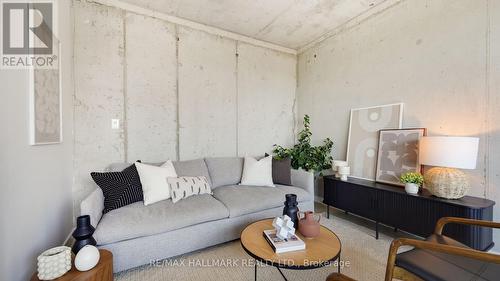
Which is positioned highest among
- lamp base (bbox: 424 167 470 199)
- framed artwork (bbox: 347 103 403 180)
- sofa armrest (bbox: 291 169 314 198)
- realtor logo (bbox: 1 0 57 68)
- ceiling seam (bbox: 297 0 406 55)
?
ceiling seam (bbox: 297 0 406 55)

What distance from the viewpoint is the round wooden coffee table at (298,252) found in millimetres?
1186

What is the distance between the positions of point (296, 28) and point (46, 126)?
316 cm

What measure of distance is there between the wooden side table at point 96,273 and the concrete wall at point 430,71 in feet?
9.77

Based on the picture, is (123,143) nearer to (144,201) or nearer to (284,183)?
(144,201)

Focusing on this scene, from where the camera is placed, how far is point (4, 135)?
115 centimetres

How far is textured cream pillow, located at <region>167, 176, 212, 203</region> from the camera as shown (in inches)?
82.6

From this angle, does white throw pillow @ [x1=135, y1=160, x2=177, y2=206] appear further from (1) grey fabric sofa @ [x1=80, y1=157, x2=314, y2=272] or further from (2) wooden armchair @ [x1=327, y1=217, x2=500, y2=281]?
(2) wooden armchair @ [x1=327, y1=217, x2=500, y2=281]

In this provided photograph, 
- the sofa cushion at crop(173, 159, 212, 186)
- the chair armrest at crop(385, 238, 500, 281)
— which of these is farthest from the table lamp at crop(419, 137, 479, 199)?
the sofa cushion at crop(173, 159, 212, 186)

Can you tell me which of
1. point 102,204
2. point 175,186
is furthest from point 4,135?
point 175,186

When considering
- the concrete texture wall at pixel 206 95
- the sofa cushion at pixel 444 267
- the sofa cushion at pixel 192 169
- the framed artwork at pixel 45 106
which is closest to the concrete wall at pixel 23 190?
the framed artwork at pixel 45 106

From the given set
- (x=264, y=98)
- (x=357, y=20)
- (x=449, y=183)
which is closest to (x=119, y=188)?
(x=264, y=98)

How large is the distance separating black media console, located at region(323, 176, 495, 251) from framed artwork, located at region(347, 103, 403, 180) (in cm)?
24

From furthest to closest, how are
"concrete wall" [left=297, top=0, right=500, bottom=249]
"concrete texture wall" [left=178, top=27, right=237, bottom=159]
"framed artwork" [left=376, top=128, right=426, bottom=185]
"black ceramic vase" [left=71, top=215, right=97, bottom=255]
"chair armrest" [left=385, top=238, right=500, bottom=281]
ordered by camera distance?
"concrete texture wall" [left=178, top=27, right=237, bottom=159] → "framed artwork" [left=376, top=128, right=426, bottom=185] → "concrete wall" [left=297, top=0, right=500, bottom=249] → "black ceramic vase" [left=71, top=215, right=97, bottom=255] → "chair armrest" [left=385, top=238, right=500, bottom=281]

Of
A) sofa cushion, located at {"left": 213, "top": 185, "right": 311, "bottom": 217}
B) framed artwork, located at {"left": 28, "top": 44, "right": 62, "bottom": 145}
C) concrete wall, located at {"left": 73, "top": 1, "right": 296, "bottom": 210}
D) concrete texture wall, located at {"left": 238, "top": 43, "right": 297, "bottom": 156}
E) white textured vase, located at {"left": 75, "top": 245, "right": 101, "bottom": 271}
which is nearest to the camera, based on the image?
white textured vase, located at {"left": 75, "top": 245, "right": 101, "bottom": 271}
